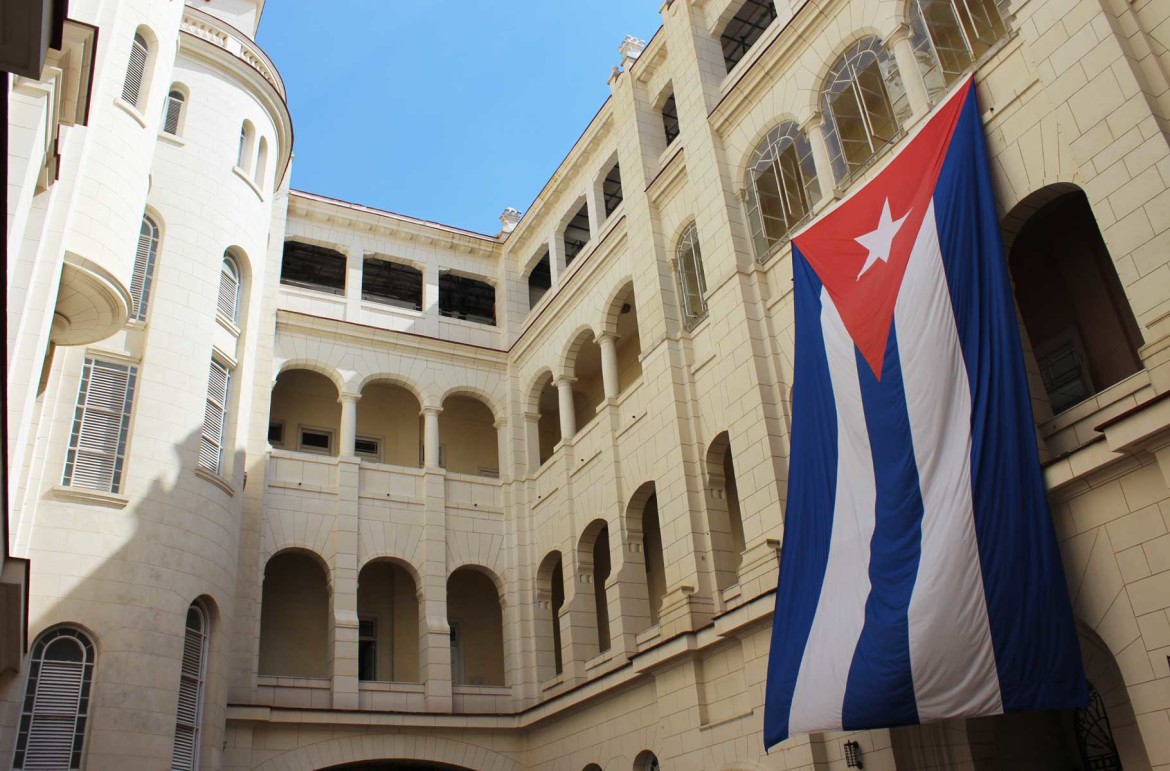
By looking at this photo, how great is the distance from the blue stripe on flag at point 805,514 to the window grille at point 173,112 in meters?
13.5

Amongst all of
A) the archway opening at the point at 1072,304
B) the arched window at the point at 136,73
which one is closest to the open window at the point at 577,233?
the arched window at the point at 136,73

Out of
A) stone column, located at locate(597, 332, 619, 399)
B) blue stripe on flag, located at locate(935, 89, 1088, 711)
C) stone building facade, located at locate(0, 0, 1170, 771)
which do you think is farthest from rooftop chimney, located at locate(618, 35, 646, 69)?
blue stripe on flag, located at locate(935, 89, 1088, 711)

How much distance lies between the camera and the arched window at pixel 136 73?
17250 millimetres

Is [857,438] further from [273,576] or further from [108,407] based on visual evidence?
[273,576]

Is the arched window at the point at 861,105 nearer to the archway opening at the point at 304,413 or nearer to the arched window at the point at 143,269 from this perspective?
the arched window at the point at 143,269

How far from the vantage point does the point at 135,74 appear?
57.1 ft

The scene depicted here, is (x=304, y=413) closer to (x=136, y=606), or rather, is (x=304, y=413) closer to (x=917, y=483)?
(x=136, y=606)

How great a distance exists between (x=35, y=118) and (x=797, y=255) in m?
10.4

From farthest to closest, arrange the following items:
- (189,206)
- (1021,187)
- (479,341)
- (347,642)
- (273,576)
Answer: (479,341)
(273,576)
(347,642)
(189,206)
(1021,187)

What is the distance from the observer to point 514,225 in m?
29.3

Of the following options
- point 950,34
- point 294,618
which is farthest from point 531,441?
point 950,34

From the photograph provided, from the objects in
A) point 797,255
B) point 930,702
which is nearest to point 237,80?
point 797,255

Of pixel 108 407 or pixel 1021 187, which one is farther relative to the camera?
pixel 108 407

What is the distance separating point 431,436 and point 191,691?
30.2 ft
